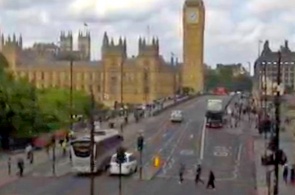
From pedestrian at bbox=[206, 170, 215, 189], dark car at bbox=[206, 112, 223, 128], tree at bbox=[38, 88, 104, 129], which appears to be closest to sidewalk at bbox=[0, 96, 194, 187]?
pedestrian at bbox=[206, 170, 215, 189]

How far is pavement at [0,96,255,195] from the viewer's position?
Answer: 45250 mm

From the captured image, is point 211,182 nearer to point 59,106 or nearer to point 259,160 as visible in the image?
point 259,160

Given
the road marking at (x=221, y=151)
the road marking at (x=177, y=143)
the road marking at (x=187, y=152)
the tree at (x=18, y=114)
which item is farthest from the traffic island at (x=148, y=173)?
the tree at (x=18, y=114)

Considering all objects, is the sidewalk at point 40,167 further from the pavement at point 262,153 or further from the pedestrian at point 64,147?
the pavement at point 262,153

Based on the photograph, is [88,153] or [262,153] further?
[262,153]

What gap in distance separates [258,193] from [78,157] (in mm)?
10522

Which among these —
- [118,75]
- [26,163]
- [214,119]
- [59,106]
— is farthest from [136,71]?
[26,163]

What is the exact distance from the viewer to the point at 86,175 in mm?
50656

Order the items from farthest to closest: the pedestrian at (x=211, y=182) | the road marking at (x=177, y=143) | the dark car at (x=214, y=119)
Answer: the dark car at (x=214, y=119), the road marking at (x=177, y=143), the pedestrian at (x=211, y=182)

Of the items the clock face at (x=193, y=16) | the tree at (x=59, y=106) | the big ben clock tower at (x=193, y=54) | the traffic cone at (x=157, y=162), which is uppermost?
the clock face at (x=193, y=16)

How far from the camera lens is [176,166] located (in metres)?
54.4

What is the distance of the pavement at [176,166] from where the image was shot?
1781 inches

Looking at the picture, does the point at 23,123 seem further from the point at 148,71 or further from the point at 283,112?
the point at 148,71

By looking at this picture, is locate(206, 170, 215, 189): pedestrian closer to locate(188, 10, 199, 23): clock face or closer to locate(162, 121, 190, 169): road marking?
locate(162, 121, 190, 169): road marking
